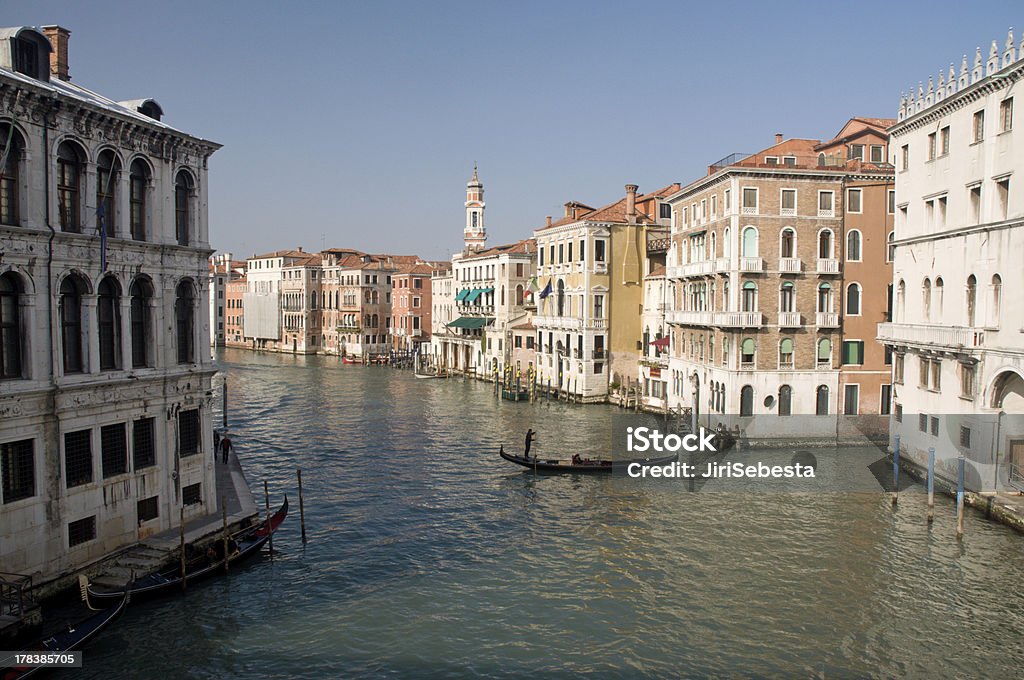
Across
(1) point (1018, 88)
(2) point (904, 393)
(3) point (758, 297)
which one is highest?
(1) point (1018, 88)

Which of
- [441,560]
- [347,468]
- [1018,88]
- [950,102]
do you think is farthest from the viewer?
[347,468]

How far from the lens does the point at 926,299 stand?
22250mm

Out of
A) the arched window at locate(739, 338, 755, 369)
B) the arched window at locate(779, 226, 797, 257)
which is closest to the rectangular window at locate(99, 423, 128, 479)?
the arched window at locate(739, 338, 755, 369)

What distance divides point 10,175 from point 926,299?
832 inches

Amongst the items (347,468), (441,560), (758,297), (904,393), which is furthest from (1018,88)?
(347,468)

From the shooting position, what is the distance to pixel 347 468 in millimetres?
25844

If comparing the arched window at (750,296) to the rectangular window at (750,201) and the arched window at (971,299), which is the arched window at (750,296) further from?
the arched window at (971,299)

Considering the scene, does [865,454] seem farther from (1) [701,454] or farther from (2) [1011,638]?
(2) [1011,638]

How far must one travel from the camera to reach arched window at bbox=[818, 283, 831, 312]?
28266mm

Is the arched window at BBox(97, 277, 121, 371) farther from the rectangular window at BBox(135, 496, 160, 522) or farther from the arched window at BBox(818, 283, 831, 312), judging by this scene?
the arched window at BBox(818, 283, 831, 312)

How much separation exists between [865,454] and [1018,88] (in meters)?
12.0

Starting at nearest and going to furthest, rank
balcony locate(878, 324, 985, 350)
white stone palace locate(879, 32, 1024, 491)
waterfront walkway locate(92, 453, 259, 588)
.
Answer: waterfront walkway locate(92, 453, 259, 588), white stone palace locate(879, 32, 1024, 491), balcony locate(878, 324, 985, 350)

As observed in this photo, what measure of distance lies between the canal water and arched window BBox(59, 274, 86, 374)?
4108mm

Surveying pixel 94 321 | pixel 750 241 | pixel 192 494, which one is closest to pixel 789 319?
pixel 750 241
